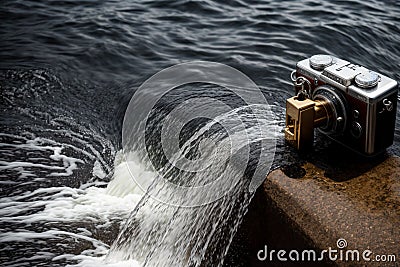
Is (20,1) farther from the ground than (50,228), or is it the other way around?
(20,1)

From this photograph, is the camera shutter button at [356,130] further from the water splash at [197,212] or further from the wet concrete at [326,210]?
the water splash at [197,212]

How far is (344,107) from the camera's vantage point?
3.24 m

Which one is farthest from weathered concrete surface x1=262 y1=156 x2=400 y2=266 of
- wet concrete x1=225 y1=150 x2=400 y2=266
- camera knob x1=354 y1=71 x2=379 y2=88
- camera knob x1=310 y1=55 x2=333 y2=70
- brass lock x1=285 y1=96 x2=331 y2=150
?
camera knob x1=310 y1=55 x2=333 y2=70

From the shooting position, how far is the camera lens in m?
3.26

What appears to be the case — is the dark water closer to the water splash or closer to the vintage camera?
the water splash

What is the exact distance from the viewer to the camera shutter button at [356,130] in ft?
10.6

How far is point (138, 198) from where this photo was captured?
4.25 m

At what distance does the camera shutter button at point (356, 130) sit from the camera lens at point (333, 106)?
0.17ft

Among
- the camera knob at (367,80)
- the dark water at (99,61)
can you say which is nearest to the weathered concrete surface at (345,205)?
the camera knob at (367,80)

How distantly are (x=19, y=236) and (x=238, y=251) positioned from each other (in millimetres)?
1520

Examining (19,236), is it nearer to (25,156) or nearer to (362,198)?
(25,156)

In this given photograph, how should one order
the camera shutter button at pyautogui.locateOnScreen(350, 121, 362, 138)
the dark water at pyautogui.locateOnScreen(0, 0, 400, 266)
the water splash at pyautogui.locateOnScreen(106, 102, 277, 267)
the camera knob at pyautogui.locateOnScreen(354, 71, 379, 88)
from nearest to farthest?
the camera knob at pyautogui.locateOnScreen(354, 71, 379, 88)
the camera shutter button at pyautogui.locateOnScreen(350, 121, 362, 138)
the water splash at pyautogui.locateOnScreen(106, 102, 277, 267)
the dark water at pyautogui.locateOnScreen(0, 0, 400, 266)

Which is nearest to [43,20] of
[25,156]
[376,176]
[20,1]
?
[20,1]

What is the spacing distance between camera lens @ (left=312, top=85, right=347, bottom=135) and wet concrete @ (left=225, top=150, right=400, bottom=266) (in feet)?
0.61
